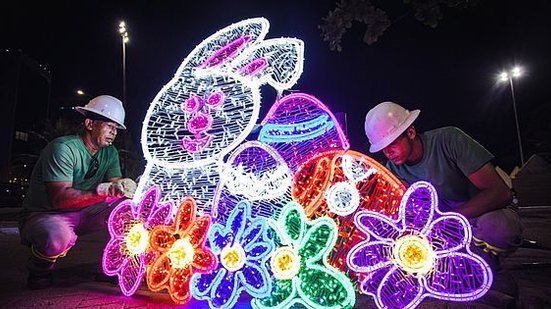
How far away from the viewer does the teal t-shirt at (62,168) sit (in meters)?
3.82

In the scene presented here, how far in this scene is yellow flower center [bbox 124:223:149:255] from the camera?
3.19 m

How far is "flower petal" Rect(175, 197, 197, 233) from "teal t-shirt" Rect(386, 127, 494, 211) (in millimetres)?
1973

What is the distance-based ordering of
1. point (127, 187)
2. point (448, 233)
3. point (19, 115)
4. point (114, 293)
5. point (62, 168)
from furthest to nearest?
point (19, 115) < point (62, 168) < point (127, 187) < point (114, 293) < point (448, 233)

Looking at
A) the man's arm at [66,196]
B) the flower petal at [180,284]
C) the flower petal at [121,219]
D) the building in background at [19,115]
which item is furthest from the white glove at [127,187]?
the building in background at [19,115]

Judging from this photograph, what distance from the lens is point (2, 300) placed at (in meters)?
3.29

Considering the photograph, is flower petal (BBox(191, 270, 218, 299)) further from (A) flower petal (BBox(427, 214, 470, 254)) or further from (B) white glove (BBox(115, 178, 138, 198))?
(A) flower petal (BBox(427, 214, 470, 254))

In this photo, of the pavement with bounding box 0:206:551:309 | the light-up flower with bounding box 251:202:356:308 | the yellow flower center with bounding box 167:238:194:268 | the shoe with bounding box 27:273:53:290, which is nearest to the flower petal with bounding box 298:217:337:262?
the light-up flower with bounding box 251:202:356:308

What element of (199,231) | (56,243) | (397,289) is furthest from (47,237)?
(397,289)

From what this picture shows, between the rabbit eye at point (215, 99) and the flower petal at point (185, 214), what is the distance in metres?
0.93

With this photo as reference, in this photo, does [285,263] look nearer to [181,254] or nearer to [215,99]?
[181,254]

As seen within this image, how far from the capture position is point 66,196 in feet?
12.2

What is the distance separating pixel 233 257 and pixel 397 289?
1.21 meters

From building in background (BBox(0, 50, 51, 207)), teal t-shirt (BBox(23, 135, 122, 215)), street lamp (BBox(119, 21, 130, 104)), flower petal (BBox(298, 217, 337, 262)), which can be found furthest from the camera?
building in background (BBox(0, 50, 51, 207))

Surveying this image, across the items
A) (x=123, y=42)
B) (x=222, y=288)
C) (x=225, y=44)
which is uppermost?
(x=123, y=42)
